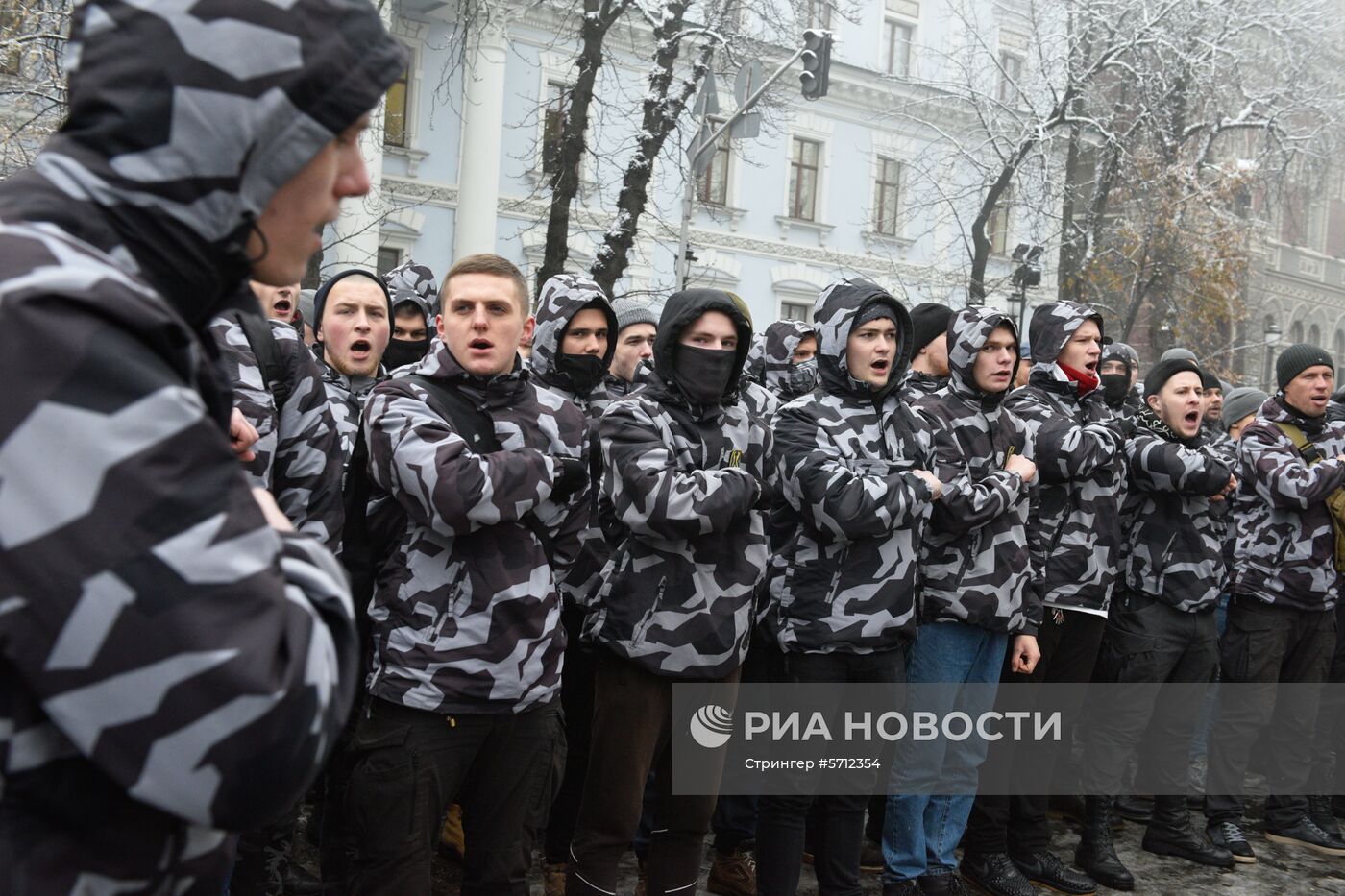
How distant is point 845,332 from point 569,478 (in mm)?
1535

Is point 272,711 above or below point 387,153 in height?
below

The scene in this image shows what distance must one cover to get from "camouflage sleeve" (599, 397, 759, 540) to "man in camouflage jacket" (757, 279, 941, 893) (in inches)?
19.7

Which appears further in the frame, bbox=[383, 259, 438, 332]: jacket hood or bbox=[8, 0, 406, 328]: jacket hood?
bbox=[383, 259, 438, 332]: jacket hood

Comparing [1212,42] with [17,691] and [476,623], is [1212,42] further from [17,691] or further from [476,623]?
[17,691]

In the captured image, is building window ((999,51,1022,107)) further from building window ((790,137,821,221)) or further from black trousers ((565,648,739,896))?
black trousers ((565,648,739,896))

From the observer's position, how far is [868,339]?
16.2ft

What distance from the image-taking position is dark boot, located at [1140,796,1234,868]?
6.19 metres

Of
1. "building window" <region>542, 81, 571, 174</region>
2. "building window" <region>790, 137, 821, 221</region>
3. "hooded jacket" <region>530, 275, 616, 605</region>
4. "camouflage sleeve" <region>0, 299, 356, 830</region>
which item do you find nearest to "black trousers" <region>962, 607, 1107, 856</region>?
"hooded jacket" <region>530, 275, 616, 605</region>

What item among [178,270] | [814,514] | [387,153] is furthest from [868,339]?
[387,153]

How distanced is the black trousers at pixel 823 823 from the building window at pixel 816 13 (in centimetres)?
1392

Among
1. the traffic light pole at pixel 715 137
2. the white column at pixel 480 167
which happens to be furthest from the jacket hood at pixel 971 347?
the white column at pixel 480 167

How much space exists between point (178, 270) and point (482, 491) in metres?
2.04

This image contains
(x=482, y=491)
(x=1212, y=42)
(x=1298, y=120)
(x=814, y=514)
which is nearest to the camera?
(x=482, y=491)

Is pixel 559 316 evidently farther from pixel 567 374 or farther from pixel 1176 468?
pixel 1176 468
